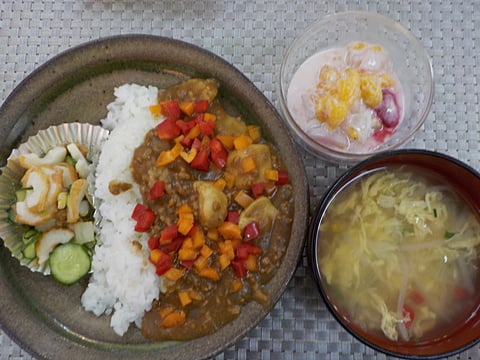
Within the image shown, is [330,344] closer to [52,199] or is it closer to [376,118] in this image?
[376,118]

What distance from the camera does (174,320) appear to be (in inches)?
100

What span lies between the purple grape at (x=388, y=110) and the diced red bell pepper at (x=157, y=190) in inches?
50.1

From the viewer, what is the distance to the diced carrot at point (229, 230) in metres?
2.53

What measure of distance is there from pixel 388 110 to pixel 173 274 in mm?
1508

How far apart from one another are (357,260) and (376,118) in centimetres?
85

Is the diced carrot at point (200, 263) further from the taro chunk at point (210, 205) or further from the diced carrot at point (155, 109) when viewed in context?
the diced carrot at point (155, 109)

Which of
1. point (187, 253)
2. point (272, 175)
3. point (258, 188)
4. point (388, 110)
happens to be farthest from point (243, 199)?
point (388, 110)

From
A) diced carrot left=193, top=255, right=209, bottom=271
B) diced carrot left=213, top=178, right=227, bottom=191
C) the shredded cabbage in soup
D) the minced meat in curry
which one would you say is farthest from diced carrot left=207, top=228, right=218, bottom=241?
the shredded cabbage in soup

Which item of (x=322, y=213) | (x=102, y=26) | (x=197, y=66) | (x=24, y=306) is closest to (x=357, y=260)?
(x=322, y=213)

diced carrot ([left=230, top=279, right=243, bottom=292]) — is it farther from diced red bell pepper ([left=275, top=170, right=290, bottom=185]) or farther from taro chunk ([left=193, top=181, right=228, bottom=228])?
diced red bell pepper ([left=275, top=170, right=290, bottom=185])

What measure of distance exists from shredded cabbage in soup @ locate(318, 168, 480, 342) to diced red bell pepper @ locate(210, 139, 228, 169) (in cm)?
62

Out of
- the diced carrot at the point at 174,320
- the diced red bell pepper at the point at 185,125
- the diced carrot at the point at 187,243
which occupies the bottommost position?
the diced carrot at the point at 174,320

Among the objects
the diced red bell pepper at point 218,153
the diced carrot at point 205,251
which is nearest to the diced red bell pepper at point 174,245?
the diced carrot at point 205,251

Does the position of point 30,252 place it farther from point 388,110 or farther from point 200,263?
point 388,110
